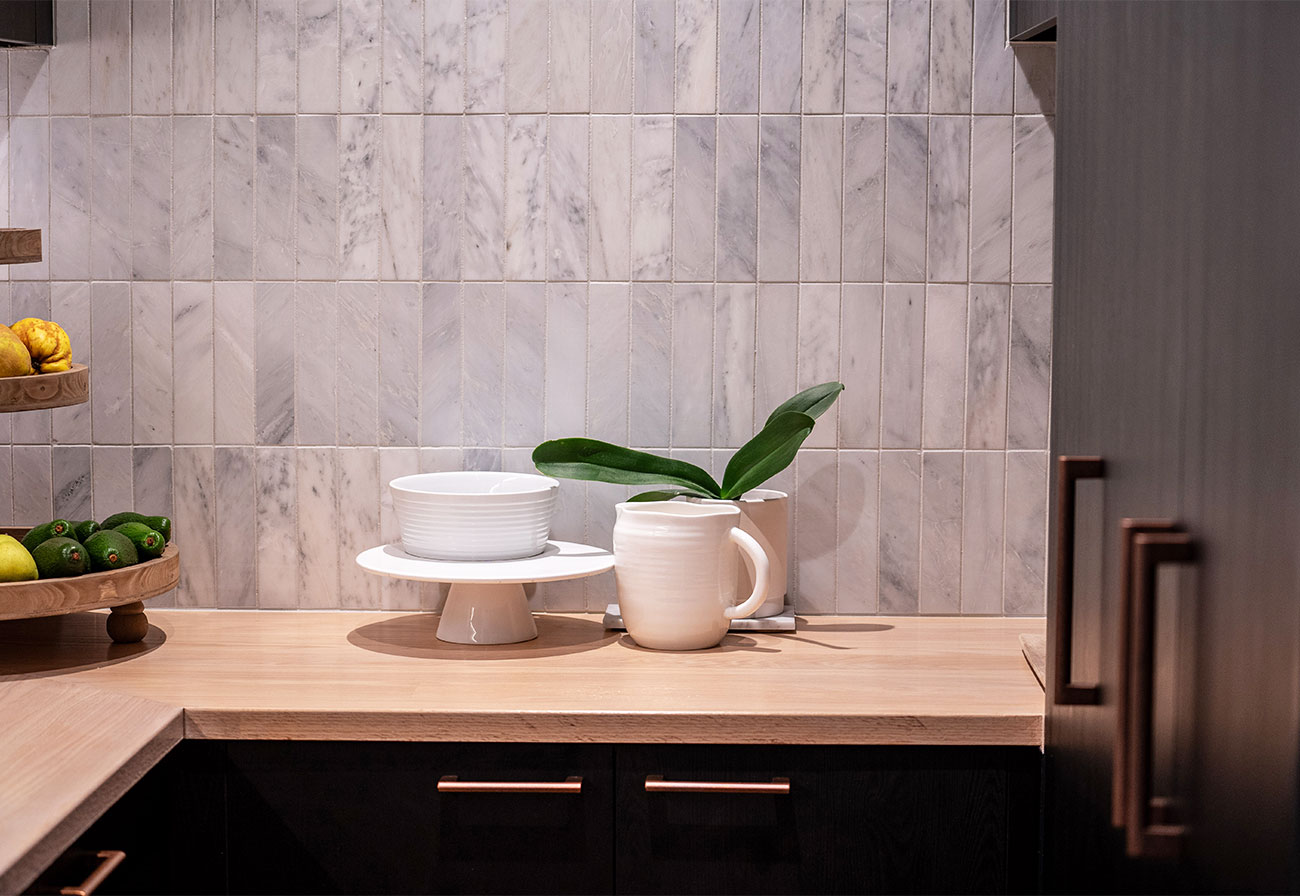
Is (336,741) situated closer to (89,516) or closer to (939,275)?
(89,516)

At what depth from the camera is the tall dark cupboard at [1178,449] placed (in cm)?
85

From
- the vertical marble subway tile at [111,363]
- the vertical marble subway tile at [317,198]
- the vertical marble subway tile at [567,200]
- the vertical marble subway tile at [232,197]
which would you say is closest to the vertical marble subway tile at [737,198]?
the vertical marble subway tile at [567,200]

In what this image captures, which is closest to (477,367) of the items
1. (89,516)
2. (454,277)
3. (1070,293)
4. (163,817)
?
(454,277)

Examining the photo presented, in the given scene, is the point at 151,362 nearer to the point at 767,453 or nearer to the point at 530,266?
the point at 530,266

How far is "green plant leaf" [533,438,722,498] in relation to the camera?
1783mm

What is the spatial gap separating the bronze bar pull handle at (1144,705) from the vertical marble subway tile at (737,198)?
39.6 inches

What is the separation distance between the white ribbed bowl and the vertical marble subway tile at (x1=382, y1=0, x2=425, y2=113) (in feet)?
1.97

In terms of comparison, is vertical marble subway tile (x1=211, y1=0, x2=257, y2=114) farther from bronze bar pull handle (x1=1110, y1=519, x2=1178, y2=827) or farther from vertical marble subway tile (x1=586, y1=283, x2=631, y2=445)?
bronze bar pull handle (x1=1110, y1=519, x2=1178, y2=827)

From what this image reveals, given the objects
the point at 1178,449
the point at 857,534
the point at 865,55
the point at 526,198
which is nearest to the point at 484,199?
the point at 526,198

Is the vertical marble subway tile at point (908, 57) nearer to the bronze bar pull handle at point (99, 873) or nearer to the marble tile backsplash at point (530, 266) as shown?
the marble tile backsplash at point (530, 266)

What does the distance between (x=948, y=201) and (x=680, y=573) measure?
0.73m

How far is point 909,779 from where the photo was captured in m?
1.47

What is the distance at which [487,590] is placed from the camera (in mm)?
1750

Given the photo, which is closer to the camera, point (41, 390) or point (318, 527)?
point (41, 390)
